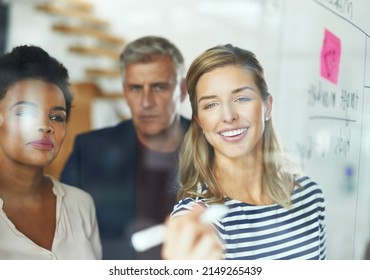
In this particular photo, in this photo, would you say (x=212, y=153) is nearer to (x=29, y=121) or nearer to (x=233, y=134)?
(x=233, y=134)

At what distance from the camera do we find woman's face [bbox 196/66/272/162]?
2.10m

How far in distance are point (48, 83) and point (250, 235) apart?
93cm

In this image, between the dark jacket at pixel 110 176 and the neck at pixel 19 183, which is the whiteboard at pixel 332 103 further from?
the neck at pixel 19 183

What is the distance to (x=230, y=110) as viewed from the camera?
2094 millimetres

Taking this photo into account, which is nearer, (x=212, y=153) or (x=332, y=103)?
(x=212, y=153)

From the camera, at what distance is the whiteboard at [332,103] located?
7.41ft

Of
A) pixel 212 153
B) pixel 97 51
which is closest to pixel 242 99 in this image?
pixel 212 153

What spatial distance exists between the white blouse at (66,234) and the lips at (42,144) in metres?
0.16

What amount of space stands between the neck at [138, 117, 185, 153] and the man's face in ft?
0.07

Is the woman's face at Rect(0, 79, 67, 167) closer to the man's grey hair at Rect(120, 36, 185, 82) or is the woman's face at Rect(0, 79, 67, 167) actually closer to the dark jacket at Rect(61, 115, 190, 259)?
the dark jacket at Rect(61, 115, 190, 259)

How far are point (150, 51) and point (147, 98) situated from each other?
182mm

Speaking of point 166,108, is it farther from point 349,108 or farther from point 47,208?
point 349,108

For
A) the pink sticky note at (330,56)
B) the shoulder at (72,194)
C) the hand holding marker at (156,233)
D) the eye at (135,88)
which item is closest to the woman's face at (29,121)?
the shoulder at (72,194)

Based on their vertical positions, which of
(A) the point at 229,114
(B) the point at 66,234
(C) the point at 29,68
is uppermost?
(C) the point at 29,68
